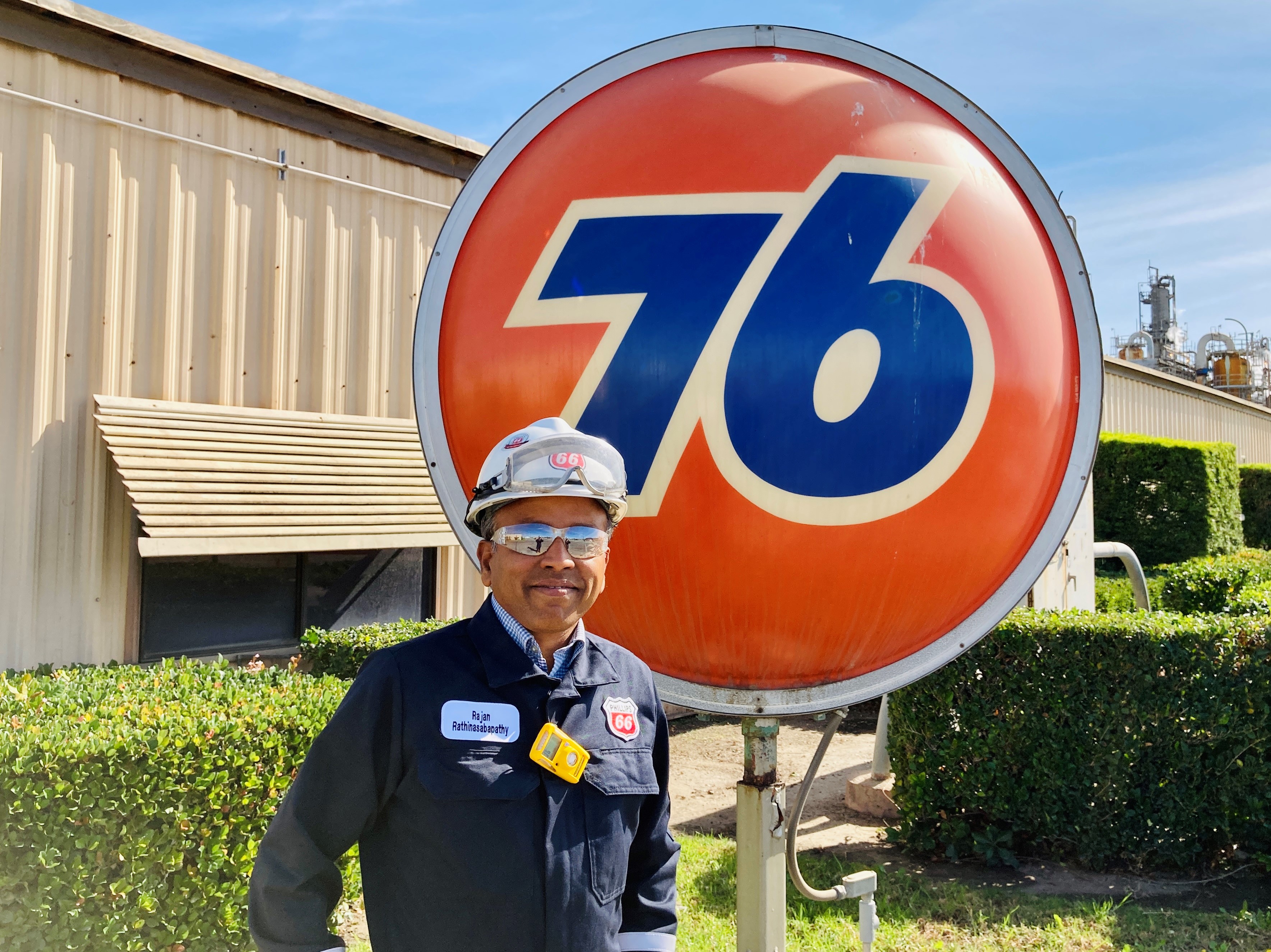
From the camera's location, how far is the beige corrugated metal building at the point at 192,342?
5.58 meters

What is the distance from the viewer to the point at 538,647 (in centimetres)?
186

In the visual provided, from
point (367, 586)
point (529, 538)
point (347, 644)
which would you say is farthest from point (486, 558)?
point (367, 586)

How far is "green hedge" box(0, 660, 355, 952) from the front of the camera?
11.3 ft

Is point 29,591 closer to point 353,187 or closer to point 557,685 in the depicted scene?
point 353,187

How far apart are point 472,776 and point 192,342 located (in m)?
5.43

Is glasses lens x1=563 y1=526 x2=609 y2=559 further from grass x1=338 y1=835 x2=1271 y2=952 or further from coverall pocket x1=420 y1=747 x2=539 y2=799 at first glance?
grass x1=338 y1=835 x2=1271 y2=952

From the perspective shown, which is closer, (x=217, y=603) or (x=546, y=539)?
(x=546, y=539)

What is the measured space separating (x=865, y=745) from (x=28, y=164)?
24.4 ft

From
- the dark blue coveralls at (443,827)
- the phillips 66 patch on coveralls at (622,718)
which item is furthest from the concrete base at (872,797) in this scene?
the dark blue coveralls at (443,827)

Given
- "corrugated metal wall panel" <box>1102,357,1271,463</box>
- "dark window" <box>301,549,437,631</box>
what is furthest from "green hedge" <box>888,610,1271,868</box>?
"corrugated metal wall panel" <box>1102,357,1271,463</box>

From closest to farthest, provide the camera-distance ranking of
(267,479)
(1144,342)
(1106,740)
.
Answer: (1106,740), (267,479), (1144,342)

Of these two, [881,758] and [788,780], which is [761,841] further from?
[788,780]

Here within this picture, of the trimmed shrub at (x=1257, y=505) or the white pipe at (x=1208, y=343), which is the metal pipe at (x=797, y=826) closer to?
the trimmed shrub at (x=1257, y=505)

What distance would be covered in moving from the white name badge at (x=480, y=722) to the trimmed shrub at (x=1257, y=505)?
25.2 metres
